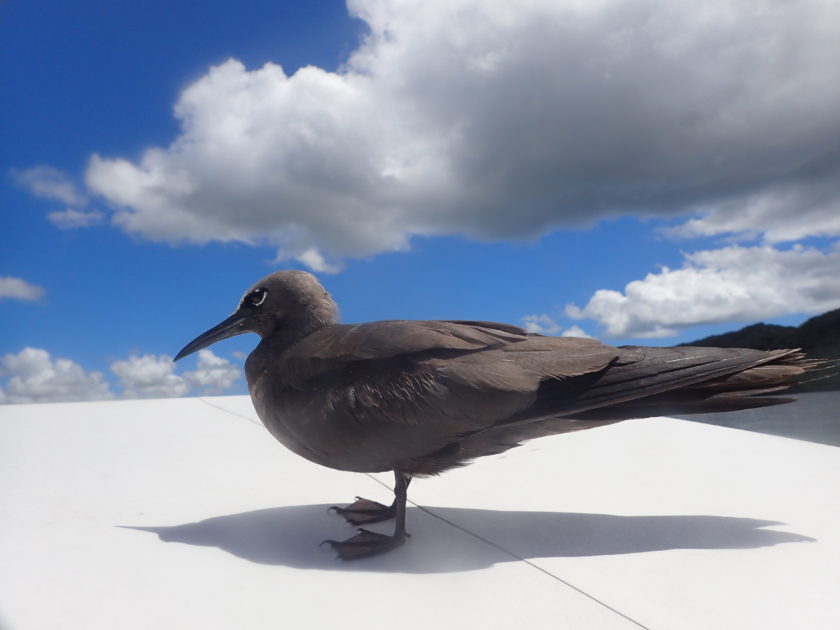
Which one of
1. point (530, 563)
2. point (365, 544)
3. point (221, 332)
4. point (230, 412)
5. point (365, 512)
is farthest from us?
point (230, 412)

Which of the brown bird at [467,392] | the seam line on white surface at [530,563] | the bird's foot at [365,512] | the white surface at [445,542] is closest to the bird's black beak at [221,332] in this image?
the brown bird at [467,392]

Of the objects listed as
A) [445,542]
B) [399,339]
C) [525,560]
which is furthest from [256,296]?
[525,560]

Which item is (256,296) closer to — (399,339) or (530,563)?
(399,339)

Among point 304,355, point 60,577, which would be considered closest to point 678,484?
point 304,355

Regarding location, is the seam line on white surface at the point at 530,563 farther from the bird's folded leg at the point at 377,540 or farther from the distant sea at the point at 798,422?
the distant sea at the point at 798,422

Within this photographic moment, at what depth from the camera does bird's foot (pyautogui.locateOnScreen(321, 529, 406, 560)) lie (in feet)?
6.42

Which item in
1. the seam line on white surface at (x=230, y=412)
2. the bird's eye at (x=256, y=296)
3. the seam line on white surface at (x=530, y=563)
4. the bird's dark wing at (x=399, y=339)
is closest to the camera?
the seam line on white surface at (x=530, y=563)

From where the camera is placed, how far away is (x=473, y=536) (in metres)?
2.12

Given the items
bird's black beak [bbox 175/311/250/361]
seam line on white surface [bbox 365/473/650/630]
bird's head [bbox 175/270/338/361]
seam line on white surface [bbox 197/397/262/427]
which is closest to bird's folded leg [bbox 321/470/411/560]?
seam line on white surface [bbox 365/473/650/630]

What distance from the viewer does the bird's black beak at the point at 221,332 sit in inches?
96.2

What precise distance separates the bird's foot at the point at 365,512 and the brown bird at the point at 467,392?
0.26m

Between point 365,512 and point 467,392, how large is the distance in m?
0.81

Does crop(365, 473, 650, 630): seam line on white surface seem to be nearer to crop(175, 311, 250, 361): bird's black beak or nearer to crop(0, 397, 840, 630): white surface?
crop(0, 397, 840, 630): white surface

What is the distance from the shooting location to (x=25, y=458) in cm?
340
